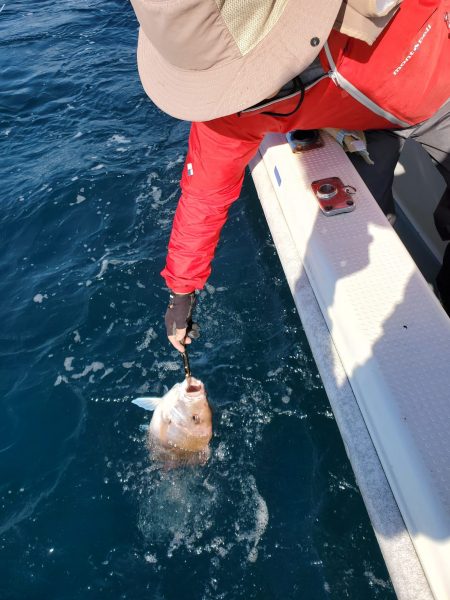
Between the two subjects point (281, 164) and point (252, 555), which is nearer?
point (252, 555)

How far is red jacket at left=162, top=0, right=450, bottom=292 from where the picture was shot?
220 cm

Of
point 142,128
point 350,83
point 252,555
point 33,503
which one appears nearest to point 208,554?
point 252,555

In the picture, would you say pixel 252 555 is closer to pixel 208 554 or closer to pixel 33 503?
pixel 208 554

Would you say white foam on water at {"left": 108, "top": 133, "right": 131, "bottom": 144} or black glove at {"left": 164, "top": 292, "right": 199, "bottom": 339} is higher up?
black glove at {"left": 164, "top": 292, "right": 199, "bottom": 339}

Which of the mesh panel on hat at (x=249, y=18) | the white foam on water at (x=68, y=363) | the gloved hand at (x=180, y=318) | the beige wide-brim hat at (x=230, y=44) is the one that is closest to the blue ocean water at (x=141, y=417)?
the white foam on water at (x=68, y=363)

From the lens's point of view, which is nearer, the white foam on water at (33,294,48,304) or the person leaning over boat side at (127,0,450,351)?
the person leaning over boat side at (127,0,450,351)

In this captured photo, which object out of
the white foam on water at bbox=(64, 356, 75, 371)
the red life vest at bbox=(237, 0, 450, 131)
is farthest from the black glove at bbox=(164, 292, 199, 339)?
the white foam on water at bbox=(64, 356, 75, 371)

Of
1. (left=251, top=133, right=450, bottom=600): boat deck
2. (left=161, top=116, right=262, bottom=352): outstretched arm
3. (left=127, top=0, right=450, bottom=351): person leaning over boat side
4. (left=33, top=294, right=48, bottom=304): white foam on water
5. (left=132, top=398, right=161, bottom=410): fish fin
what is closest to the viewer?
(left=127, top=0, right=450, bottom=351): person leaning over boat side

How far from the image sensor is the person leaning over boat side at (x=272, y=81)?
4.98ft

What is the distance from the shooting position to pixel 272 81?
63.2 inches

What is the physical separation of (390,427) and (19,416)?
2.47 m

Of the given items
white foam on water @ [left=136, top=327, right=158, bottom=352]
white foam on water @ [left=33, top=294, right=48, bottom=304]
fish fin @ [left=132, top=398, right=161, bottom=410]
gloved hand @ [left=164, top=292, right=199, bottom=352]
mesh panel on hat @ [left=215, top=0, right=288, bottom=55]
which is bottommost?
white foam on water @ [left=33, top=294, right=48, bottom=304]

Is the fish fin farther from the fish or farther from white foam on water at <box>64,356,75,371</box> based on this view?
white foam on water at <box>64,356,75,371</box>

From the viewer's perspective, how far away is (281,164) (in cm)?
321
